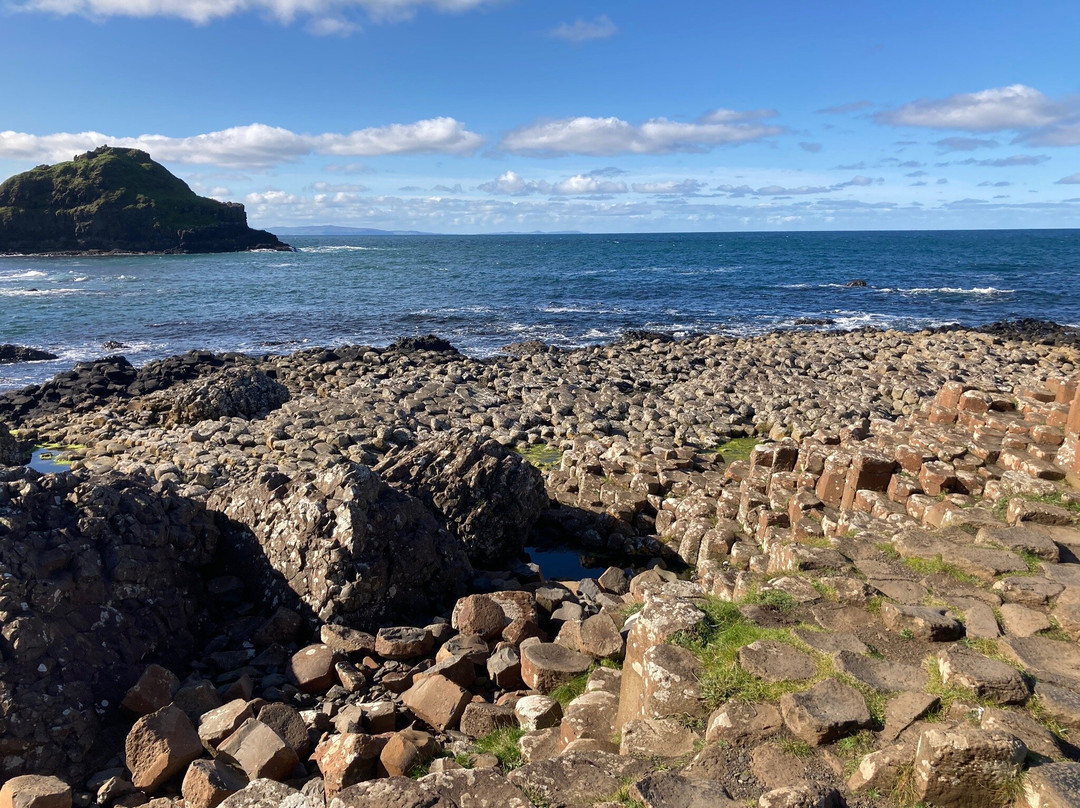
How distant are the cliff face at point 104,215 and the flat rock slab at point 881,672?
139 metres

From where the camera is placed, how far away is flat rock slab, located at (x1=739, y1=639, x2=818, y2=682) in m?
5.83

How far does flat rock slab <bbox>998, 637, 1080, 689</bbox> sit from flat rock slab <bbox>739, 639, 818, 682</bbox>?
5.17ft

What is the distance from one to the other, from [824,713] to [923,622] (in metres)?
1.72

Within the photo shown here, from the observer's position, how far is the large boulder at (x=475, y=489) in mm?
11492

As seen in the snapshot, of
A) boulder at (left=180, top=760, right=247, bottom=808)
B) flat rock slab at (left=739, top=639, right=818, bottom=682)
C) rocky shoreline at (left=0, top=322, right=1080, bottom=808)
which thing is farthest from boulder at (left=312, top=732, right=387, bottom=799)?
flat rock slab at (left=739, top=639, right=818, bottom=682)

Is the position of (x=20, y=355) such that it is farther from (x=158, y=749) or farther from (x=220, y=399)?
(x=158, y=749)

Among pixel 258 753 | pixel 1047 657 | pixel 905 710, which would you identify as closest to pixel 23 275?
pixel 258 753

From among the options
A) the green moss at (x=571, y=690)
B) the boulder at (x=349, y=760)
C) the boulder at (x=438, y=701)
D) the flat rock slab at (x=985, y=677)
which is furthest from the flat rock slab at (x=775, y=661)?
the boulder at (x=349, y=760)

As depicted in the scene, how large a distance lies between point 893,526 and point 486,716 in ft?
17.6

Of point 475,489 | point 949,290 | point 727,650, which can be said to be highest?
point 949,290

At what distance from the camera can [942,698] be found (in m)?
5.32

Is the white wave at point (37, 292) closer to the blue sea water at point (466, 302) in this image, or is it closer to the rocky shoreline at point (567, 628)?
the blue sea water at point (466, 302)

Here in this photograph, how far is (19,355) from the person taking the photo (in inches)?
1228

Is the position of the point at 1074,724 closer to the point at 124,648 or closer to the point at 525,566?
the point at 525,566
